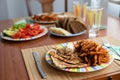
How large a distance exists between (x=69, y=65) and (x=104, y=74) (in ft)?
0.47

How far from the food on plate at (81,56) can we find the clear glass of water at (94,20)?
1.08 ft

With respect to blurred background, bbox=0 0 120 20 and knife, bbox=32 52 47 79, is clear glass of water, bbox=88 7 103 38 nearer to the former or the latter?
knife, bbox=32 52 47 79

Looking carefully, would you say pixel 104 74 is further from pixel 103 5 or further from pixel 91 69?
pixel 103 5

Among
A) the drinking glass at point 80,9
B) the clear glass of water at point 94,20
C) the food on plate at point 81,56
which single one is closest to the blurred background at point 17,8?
the drinking glass at point 80,9

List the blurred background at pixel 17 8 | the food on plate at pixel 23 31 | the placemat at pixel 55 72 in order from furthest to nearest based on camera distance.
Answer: the blurred background at pixel 17 8, the food on plate at pixel 23 31, the placemat at pixel 55 72

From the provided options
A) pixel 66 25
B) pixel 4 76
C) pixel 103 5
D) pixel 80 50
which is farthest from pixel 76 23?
pixel 4 76

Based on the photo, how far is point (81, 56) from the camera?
0.81 m

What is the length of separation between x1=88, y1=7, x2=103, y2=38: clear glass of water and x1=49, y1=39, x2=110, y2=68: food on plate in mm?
330

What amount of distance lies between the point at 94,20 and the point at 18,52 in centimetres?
50

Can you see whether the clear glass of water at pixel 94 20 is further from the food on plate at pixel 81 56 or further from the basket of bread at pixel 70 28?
the food on plate at pixel 81 56

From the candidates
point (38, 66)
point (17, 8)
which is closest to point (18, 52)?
point (38, 66)

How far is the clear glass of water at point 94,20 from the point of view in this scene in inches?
44.9

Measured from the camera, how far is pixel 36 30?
3.93ft

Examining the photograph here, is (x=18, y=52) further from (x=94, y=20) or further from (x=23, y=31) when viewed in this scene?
(x=94, y=20)
